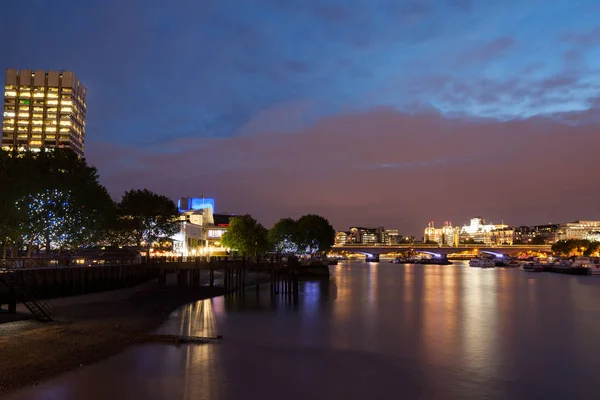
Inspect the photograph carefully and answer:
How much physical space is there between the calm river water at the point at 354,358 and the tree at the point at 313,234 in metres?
110

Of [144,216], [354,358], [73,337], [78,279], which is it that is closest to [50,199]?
[78,279]

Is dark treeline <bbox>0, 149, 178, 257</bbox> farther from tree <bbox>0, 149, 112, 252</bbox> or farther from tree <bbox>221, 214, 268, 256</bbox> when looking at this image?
tree <bbox>221, 214, 268, 256</bbox>

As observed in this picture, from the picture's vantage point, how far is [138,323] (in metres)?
39.6

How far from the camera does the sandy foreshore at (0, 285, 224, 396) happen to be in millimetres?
24156

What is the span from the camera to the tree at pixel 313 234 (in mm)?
169000

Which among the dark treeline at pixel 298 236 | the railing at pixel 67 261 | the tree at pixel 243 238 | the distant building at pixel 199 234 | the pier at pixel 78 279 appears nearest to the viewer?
the pier at pixel 78 279

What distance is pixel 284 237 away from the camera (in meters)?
168

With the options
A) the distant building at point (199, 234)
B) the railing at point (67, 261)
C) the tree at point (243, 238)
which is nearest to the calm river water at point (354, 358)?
the railing at point (67, 261)

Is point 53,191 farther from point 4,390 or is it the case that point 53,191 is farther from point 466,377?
point 466,377

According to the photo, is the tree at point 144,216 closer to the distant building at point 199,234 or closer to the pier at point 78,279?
the pier at point 78,279

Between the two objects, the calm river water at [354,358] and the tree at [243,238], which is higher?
the tree at [243,238]

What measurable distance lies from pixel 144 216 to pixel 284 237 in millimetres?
76519

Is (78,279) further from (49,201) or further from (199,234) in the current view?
(199,234)

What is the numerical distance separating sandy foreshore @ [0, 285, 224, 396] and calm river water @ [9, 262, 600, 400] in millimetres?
1076
